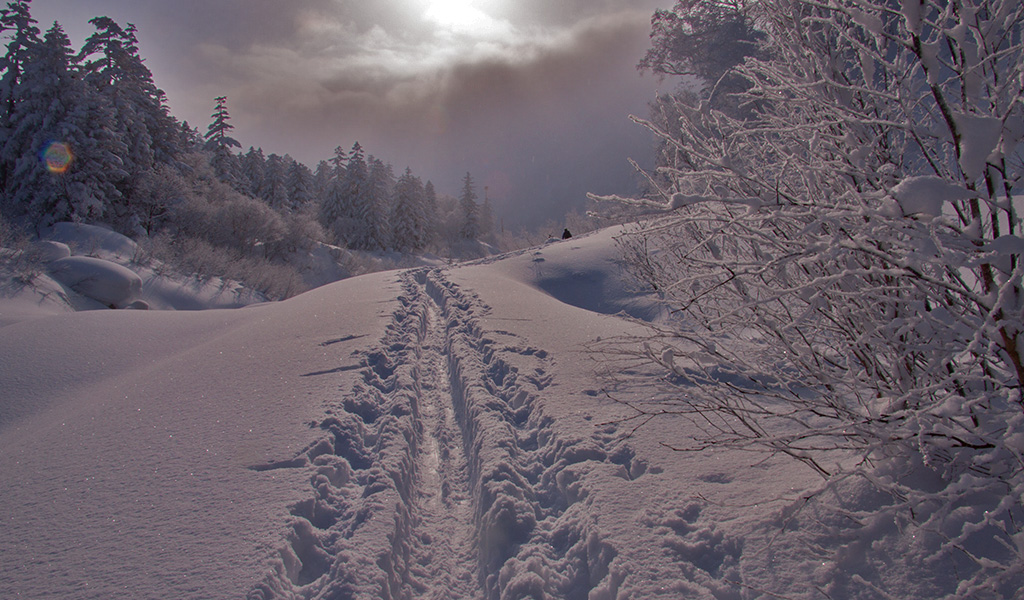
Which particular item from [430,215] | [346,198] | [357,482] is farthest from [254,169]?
[357,482]

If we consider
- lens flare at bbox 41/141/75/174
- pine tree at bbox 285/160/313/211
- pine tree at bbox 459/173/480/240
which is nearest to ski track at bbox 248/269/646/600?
lens flare at bbox 41/141/75/174

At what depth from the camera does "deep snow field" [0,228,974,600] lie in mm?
2203

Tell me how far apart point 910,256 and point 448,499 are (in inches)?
129

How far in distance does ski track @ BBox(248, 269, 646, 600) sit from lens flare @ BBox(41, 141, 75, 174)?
1005 inches

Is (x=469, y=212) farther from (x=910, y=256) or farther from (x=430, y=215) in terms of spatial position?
(x=910, y=256)

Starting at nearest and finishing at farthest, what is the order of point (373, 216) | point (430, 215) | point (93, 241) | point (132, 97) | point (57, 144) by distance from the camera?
point (93, 241) → point (57, 144) → point (132, 97) → point (373, 216) → point (430, 215)

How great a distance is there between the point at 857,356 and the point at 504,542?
7.44 ft

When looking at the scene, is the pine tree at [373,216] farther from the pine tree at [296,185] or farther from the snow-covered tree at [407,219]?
the pine tree at [296,185]

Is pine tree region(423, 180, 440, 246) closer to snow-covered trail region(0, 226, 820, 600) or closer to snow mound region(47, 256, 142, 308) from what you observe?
snow mound region(47, 256, 142, 308)

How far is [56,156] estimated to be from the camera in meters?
20.5

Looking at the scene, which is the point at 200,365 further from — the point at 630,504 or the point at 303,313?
the point at 630,504

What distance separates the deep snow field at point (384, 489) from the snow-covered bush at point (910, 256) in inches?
14.1

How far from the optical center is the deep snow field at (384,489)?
2203 mm

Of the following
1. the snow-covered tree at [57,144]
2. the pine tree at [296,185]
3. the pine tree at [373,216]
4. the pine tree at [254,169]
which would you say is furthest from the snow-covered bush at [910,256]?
the pine tree at [296,185]
